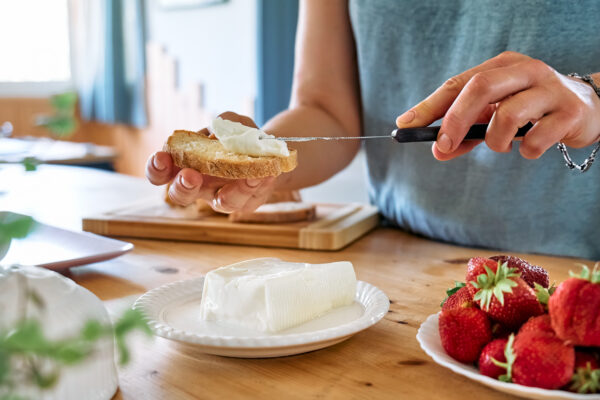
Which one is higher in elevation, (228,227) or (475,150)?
(475,150)

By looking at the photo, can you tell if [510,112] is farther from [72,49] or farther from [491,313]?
[72,49]

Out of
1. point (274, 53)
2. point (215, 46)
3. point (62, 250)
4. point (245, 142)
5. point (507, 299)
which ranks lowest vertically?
point (62, 250)

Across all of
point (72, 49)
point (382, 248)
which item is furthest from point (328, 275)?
point (72, 49)

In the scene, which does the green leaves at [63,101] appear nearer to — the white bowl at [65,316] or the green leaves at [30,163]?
the green leaves at [30,163]

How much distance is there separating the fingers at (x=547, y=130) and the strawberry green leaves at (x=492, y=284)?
13.7 inches

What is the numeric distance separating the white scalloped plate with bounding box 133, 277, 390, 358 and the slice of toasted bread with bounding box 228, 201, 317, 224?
0.49m

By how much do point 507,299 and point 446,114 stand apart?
0.36 metres

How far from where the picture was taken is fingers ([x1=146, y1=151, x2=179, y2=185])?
98 centimetres

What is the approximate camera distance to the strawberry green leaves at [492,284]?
581 millimetres

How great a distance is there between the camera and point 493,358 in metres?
0.55

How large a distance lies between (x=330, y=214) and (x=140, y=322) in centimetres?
117

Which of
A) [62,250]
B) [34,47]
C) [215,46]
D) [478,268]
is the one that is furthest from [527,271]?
[34,47]

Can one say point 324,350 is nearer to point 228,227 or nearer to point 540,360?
point 540,360

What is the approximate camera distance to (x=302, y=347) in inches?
25.5
